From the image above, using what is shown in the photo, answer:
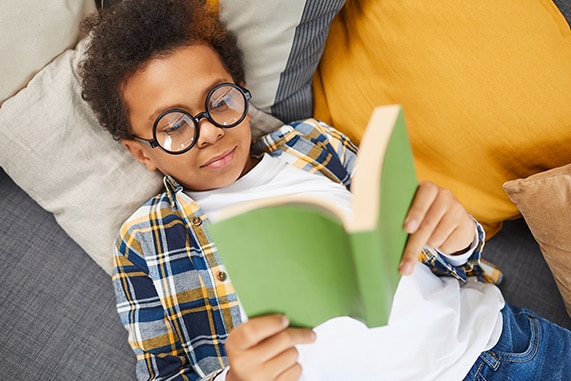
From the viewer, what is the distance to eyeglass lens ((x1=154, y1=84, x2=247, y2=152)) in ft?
3.42

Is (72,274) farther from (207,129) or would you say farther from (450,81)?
(450,81)

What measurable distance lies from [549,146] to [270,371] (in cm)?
78

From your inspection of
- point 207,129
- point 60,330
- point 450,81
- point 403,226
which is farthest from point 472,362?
point 60,330

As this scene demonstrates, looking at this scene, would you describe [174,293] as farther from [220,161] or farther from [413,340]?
[413,340]

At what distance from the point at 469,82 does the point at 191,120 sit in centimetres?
59

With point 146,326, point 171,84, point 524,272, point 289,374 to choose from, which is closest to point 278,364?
point 289,374

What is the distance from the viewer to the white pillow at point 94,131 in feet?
3.84

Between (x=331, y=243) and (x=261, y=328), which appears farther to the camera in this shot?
(x=261, y=328)

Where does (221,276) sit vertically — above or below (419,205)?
below

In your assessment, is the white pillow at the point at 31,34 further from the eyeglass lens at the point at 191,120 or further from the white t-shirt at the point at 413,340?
the white t-shirt at the point at 413,340

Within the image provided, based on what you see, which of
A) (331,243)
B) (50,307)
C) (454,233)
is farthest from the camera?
(50,307)

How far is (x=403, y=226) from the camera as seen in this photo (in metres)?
0.71

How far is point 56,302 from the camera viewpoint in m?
1.26

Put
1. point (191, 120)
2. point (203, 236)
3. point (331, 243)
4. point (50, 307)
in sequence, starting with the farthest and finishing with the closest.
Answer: point (50, 307)
point (203, 236)
point (191, 120)
point (331, 243)
